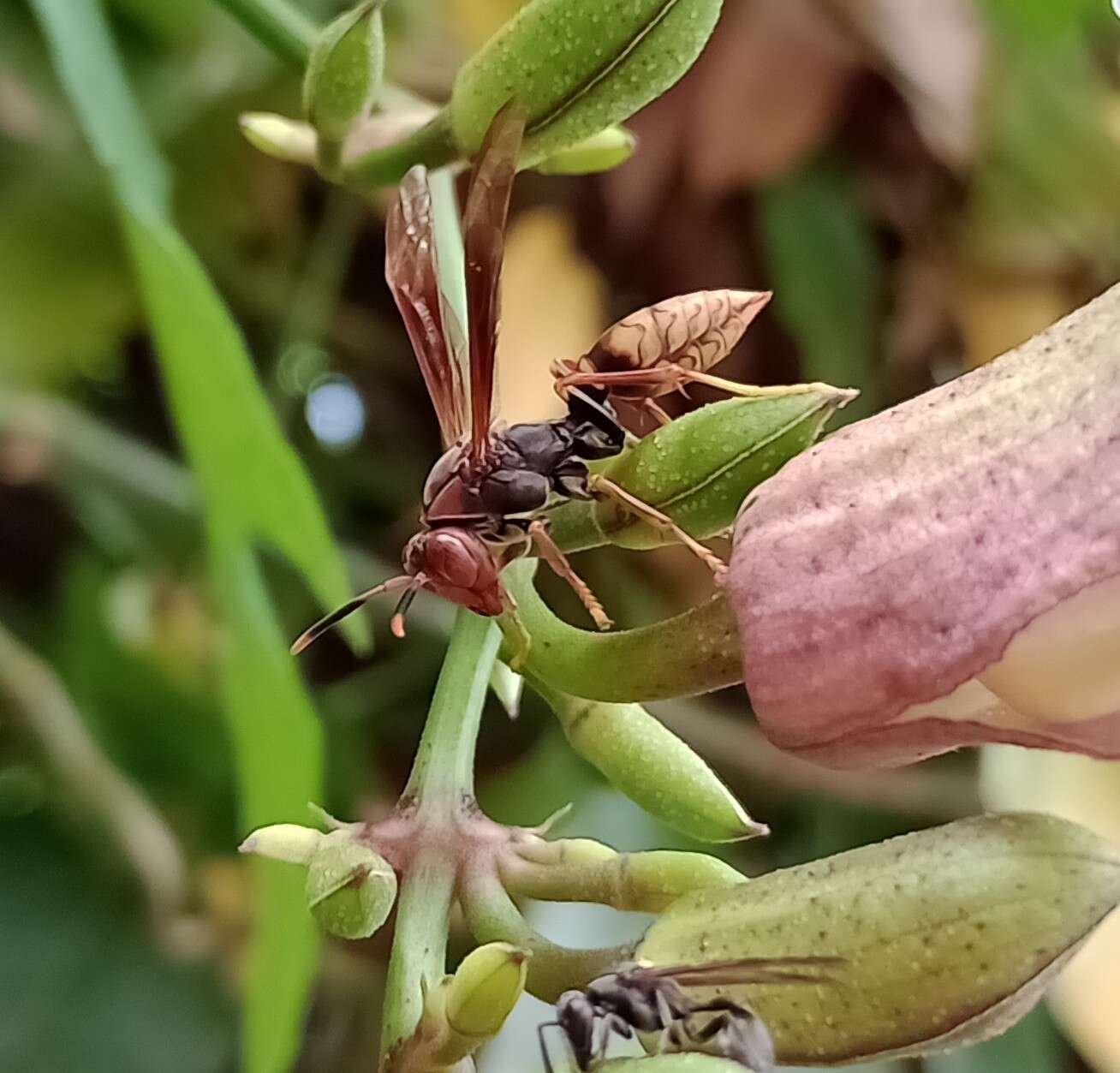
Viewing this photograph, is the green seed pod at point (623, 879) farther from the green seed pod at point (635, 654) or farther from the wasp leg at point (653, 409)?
the wasp leg at point (653, 409)

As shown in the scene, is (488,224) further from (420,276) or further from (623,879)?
(623,879)

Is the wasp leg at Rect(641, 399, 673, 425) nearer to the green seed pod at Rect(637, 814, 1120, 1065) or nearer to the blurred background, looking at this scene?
the green seed pod at Rect(637, 814, 1120, 1065)

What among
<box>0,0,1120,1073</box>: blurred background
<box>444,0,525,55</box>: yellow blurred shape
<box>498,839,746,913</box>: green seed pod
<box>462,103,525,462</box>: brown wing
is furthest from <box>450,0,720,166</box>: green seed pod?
<box>444,0,525,55</box>: yellow blurred shape

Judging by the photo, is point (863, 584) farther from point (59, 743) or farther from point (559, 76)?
point (59, 743)

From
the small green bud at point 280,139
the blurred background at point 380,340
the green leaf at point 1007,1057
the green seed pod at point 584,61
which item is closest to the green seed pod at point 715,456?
the green seed pod at point 584,61

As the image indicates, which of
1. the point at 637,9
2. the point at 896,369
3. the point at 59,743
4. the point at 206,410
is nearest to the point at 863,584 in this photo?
the point at 637,9

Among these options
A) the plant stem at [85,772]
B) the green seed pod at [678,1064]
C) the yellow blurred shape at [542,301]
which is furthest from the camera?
the yellow blurred shape at [542,301]

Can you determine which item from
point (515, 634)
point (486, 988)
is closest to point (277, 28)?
point (515, 634)
